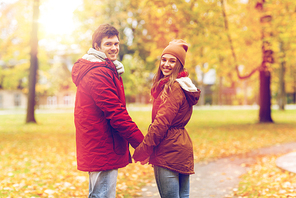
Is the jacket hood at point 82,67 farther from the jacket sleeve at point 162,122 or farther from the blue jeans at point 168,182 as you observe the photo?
the blue jeans at point 168,182

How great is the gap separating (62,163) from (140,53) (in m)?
16.1

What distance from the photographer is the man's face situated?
266 centimetres

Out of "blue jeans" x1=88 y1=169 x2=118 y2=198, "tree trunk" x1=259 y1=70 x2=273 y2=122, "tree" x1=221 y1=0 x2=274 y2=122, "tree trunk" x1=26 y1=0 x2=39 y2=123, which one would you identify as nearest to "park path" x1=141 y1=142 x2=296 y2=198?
"blue jeans" x1=88 y1=169 x2=118 y2=198

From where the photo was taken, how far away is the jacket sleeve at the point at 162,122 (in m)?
2.47

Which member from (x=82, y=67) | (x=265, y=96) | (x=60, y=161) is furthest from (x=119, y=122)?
(x=265, y=96)

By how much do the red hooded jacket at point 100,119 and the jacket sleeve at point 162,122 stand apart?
0.12 metres

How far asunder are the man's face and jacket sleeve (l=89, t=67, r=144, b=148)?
0.63ft

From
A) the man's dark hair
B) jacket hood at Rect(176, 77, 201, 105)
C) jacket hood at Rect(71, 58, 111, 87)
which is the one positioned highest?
the man's dark hair

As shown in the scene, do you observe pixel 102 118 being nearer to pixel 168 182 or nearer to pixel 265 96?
pixel 168 182

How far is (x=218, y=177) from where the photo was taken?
6.13 m

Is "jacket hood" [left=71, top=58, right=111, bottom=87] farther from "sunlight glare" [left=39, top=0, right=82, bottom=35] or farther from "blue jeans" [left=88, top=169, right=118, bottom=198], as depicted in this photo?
"sunlight glare" [left=39, top=0, right=82, bottom=35]

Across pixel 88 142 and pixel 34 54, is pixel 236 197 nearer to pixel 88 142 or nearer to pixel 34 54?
pixel 88 142

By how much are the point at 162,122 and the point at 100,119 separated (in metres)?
0.55

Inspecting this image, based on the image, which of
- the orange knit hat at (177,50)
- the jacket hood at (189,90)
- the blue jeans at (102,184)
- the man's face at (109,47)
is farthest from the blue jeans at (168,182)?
the man's face at (109,47)
